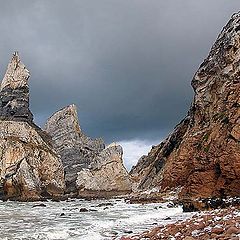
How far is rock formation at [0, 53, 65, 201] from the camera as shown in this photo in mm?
96000

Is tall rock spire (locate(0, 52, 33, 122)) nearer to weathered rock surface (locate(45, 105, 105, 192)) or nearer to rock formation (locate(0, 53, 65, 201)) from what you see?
rock formation (locate(0, 53, 65, 201))

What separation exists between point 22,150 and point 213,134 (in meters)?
59.7

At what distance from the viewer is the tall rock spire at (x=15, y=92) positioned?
12112 cm

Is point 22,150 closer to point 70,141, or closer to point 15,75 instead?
point 15,75

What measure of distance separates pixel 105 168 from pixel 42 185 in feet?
79.8

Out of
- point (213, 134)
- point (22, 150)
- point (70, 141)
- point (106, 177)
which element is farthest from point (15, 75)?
point (213, 134)

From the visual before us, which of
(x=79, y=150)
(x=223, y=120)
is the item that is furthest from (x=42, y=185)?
(x=223, y=120)

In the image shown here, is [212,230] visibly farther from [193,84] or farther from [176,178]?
[193,84]

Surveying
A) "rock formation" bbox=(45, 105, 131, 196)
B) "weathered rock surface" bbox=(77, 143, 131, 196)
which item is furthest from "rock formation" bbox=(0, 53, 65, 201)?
"rock formation" bbox=(45, 105, 131, 196)

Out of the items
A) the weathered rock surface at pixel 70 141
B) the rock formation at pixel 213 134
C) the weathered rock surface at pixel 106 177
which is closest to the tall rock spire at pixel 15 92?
the weathered rock surface at pixel 106 177

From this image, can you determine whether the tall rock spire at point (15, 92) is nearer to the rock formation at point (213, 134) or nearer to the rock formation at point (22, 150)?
the rock formation at point (22, 150)

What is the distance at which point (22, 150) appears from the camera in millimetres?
105875

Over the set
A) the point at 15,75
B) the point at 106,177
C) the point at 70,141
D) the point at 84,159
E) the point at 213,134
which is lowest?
the point at 213,134

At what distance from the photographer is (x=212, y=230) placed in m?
18.1
